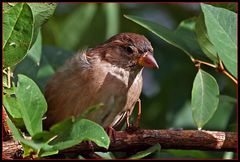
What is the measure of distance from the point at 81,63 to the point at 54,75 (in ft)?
0.49

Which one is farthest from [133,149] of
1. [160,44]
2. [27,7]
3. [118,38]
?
[160,44]

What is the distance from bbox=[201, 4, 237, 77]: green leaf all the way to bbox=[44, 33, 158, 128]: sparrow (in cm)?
62

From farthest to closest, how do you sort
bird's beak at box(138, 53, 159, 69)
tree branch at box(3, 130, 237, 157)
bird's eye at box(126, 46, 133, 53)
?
bird's eye at box(126, 46, 133, 53)
bird's beak at box(138, 53, 159, 69)
tree branch at box(3, 130, 237, 157)

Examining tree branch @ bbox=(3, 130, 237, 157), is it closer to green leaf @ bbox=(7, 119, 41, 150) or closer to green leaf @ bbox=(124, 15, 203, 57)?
green leaf @ bbox=(124, 15, 203, 57)

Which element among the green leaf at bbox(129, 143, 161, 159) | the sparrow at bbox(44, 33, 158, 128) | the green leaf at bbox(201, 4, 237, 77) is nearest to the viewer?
the green leaf at bbox(129, 143, 161, 159)

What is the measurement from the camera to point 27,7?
231cm

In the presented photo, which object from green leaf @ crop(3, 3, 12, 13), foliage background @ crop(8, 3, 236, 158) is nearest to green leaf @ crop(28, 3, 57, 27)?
green leaf @ crop(3, 3, 12, 13)

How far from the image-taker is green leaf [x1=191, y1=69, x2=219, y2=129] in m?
2.46

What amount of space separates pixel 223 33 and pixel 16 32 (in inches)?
29.7

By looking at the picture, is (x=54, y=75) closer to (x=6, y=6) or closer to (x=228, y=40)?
(x=6, y=6)

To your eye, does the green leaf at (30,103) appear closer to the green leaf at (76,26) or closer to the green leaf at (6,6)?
the green leaf at (6,6)

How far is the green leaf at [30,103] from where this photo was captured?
6.88 feet

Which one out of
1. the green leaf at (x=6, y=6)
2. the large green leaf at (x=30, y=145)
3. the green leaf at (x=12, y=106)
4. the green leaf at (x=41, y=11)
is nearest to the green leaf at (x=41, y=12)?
the green leaf at (x=41, y=11)

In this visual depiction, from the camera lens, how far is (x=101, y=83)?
3.05 metres
